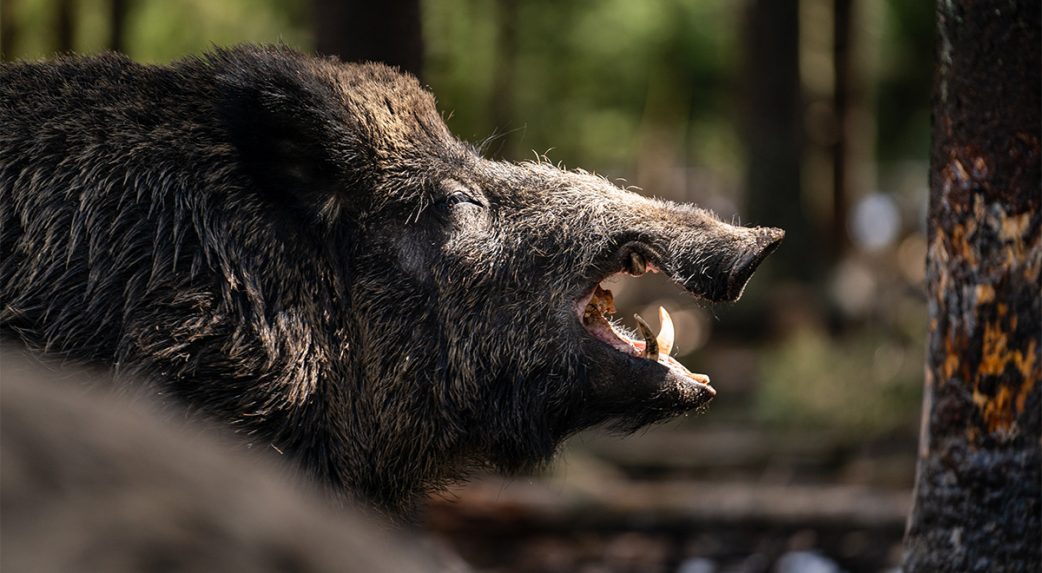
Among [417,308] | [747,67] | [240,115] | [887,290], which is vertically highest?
[747,67]

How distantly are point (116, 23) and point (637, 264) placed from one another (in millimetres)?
6769

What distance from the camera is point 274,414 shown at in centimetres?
425

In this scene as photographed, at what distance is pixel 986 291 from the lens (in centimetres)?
457

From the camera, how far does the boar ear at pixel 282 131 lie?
4.53 metres

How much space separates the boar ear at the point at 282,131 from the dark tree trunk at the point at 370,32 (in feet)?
10.4

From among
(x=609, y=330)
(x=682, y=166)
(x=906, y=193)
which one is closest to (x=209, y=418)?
(x=609, y=330)

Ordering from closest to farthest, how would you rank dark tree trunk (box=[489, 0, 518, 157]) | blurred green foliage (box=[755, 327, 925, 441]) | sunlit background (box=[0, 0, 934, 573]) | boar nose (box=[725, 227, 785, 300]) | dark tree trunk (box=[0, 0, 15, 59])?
boar nose (box=[725, 227, 785, 300]), sunlit background (box=[0, 0, 934, 573]), dark tree trunk (box=[0, 0, 15, 59]), blurred green foliage (box=[755, 327, 925, 441]), dark tree trunk (box=[489, 0, 518, 157])

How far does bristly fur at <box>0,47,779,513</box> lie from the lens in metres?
4.15

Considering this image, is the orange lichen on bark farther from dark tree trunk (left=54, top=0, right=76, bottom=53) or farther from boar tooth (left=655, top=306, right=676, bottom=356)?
dark tree trunk (left=54, top=0, right=76, bottom=53)

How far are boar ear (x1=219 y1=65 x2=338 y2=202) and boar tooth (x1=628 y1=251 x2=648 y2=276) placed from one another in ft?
Answer: 3.41

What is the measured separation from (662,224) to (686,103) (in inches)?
1356

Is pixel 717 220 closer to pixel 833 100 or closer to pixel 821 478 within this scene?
pixel 821 478

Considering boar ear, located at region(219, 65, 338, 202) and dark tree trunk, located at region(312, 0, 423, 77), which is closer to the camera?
boar ear, located at region(219, 65, 338, 202)

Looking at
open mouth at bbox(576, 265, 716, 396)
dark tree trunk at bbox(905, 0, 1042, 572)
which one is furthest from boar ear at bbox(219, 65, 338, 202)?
dark tree trunk at bbox(905, 0, 1042, 572)
